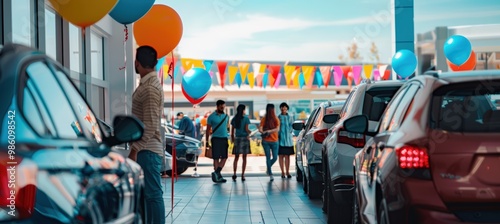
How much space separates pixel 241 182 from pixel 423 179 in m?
14.5

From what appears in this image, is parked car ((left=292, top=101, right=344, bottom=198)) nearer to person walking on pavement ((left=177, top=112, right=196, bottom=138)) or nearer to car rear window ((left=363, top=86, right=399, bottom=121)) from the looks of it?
car rear window ((left=363, top=86, right=399, bottom=121))

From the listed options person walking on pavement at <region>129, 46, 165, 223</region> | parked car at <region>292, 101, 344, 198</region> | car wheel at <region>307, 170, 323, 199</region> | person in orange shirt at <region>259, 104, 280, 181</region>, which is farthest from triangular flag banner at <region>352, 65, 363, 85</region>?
person walking on pavement at <region>129, 46, 165, 223</region>

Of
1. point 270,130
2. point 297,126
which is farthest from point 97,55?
point 297,126

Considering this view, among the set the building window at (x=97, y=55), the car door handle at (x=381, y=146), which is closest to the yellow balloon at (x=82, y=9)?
the car door handle at (x=381, y=146)

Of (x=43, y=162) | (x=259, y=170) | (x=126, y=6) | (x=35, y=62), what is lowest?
(x=259, y=170)

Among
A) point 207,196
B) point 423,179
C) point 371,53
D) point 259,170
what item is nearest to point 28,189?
point 423,179

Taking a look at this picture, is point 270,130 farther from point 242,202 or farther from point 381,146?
point 381,146

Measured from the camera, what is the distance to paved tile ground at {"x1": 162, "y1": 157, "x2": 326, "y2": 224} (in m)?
11.3

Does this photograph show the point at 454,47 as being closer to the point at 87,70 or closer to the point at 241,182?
the point at 241,182

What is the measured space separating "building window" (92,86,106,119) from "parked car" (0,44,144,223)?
13.1 m

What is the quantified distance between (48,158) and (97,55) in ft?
48.7

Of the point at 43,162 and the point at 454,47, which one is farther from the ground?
the point at 454,47

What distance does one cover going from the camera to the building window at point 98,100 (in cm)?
1691

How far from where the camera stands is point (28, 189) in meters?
2.72
